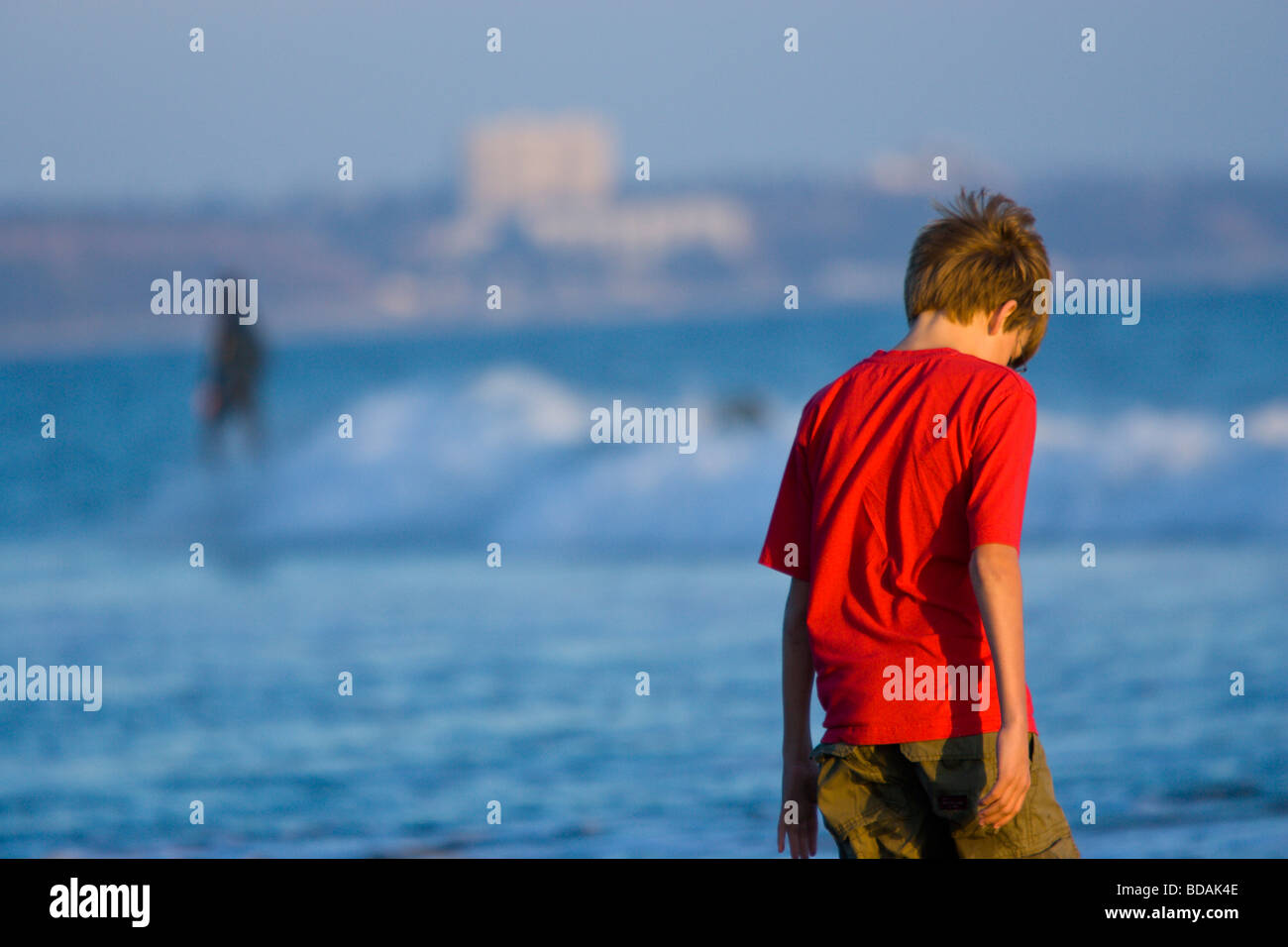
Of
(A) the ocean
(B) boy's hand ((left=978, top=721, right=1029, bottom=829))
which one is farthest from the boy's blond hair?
(A) the ocean

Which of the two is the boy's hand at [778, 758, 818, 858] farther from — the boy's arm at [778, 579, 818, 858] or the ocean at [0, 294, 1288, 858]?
the ocean at [0, 294, 1288, 858]

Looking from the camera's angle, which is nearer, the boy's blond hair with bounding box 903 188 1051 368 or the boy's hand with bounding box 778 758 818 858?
the boy's blond hair with bounding box 903 188 1051 368

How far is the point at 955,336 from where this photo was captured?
7.25 feet

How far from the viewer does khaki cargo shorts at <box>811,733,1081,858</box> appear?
2.08m

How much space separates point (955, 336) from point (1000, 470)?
276 millimetres

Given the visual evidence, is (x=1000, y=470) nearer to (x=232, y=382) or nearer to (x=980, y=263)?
(x=980, y=263)

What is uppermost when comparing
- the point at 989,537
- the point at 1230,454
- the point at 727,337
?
the point at 727,337

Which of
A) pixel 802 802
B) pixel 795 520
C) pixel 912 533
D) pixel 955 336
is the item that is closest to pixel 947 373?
pixel 955 336

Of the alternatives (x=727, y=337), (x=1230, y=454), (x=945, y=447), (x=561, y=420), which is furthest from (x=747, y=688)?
(x=727, y=337)

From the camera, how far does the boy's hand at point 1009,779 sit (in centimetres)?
200

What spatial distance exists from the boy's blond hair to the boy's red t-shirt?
0.30ft

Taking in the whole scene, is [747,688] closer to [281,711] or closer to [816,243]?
[281,711]

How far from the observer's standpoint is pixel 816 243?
3450cm
